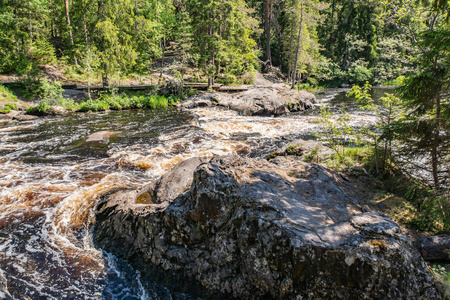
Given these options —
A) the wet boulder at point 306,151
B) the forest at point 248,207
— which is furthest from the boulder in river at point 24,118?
the wet boulder at point 306,151

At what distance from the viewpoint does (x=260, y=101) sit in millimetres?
18516

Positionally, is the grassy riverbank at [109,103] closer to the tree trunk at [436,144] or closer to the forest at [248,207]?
the forest at [248,207]

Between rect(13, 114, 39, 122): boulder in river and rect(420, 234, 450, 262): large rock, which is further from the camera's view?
rect(13, 114, 39, 122): boulder in river

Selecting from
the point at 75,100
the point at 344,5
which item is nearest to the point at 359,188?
the point at 75,100

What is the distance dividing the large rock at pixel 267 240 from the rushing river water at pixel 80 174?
0.50 m

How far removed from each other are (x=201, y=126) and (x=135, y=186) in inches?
291

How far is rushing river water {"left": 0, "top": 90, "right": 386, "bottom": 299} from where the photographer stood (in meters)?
4.10

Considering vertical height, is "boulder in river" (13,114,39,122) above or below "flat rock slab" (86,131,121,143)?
above

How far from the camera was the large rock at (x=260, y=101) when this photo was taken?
1820cm

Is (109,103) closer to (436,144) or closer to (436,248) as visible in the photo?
(436,144)

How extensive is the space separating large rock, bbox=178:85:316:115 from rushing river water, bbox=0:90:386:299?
2749 millimetres

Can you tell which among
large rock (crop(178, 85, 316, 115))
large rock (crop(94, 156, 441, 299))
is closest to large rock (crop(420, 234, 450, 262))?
large rock (crop(94, 156, 441, 299))

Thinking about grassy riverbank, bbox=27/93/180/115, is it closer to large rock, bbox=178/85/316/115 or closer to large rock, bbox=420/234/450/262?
large rock, bbox=178/85/316/115

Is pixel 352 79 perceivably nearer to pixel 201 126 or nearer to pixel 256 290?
pixel 201 126
